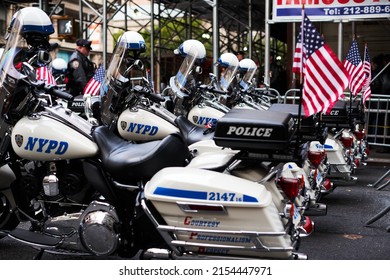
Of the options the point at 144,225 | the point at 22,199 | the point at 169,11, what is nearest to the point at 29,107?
the point at 22,199

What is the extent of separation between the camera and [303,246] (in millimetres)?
5422

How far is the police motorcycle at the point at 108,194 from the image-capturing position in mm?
3525

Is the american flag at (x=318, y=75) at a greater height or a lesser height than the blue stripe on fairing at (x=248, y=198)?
greater

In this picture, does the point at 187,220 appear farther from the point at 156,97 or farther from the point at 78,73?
the point at 78,73

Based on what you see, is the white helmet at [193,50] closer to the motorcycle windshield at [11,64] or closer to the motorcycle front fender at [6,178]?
the motorcycle windshield at [11,64]

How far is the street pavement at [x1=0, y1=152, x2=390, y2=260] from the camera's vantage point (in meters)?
5.09

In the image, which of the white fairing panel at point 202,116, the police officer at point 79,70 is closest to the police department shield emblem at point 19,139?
the white fairing panel at point 202,116

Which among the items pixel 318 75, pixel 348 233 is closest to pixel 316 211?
pixel 348 233

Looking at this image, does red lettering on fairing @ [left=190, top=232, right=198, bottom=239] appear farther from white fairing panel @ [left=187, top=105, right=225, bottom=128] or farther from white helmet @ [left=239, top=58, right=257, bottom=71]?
white helmet @ [left=239, top=58, right=257, bottom=71]

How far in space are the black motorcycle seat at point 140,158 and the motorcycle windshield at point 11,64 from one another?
2.67 feet

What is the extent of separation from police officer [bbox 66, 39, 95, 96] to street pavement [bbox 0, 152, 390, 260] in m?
4.53

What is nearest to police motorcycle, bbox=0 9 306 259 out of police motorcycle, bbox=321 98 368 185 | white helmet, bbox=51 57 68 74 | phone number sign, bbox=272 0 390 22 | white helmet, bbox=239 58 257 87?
police motorcycle, bbox=321 98 368 185

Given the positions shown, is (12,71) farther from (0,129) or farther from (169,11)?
(169,11)
